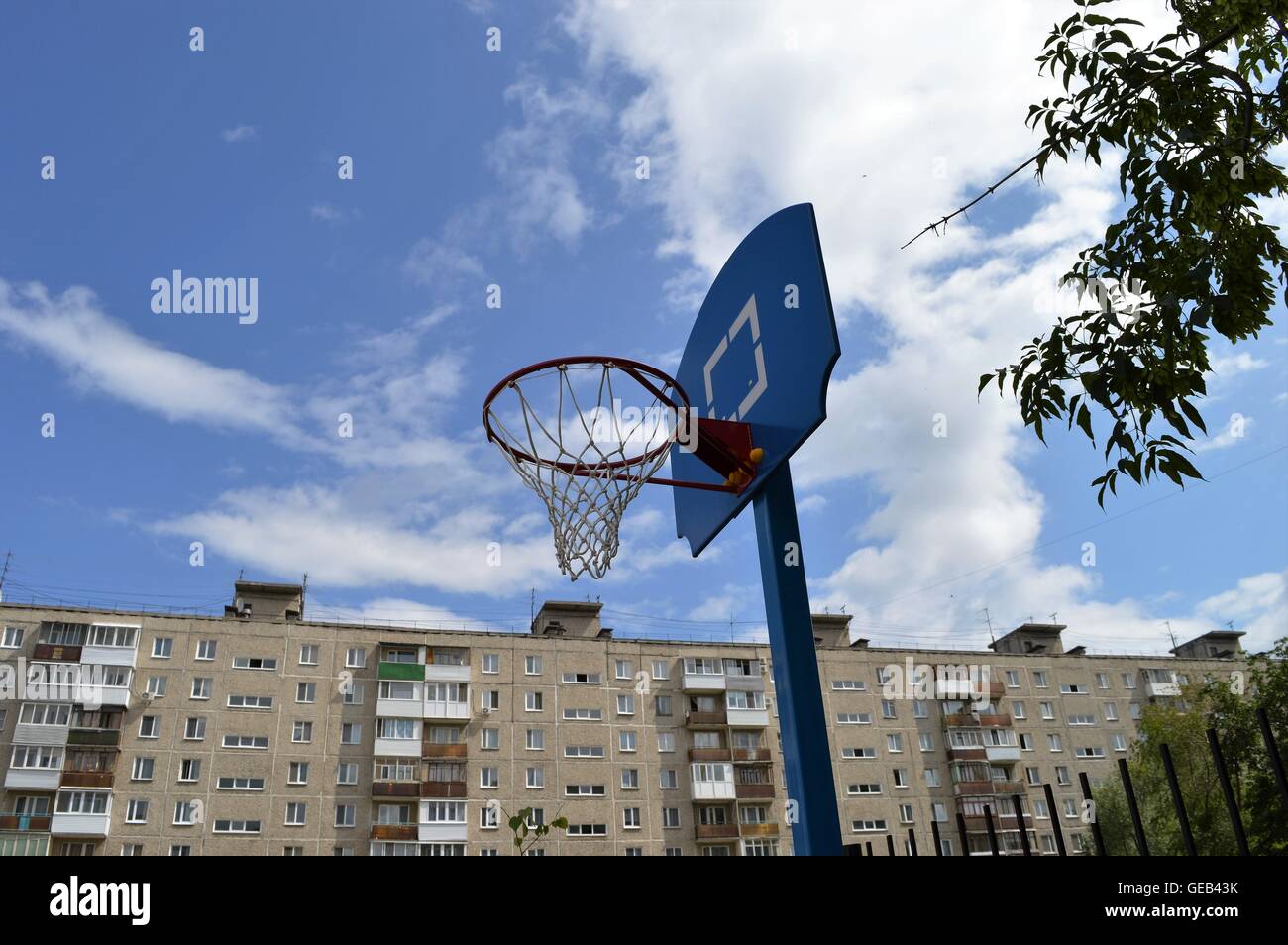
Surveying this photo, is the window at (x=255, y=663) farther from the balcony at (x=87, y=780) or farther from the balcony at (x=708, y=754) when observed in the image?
the balcony at (x=708, y=754)

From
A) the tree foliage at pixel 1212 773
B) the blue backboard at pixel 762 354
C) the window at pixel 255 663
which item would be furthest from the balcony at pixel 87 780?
the blue backboard at pixel 762 354

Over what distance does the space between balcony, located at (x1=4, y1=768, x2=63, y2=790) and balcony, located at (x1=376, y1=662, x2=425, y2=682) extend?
12267 mm

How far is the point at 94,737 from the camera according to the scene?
3625 cm

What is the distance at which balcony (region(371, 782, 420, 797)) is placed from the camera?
1510 inches

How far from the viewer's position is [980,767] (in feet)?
152

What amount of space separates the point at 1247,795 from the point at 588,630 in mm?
27662

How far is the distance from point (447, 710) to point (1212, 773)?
30029 millimetres

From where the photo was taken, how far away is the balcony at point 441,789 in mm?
39000

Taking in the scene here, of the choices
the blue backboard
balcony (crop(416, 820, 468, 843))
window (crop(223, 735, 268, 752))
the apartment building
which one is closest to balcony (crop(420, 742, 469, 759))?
the apartment building

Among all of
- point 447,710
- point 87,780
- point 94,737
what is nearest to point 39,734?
point 94,737

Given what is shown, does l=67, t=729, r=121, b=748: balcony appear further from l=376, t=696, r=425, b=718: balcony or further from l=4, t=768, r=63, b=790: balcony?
l=376, t=696, r=425, b=718: balcony

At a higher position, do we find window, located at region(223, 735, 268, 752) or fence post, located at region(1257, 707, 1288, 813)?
window, located at region(223, 735, 268, 752)
